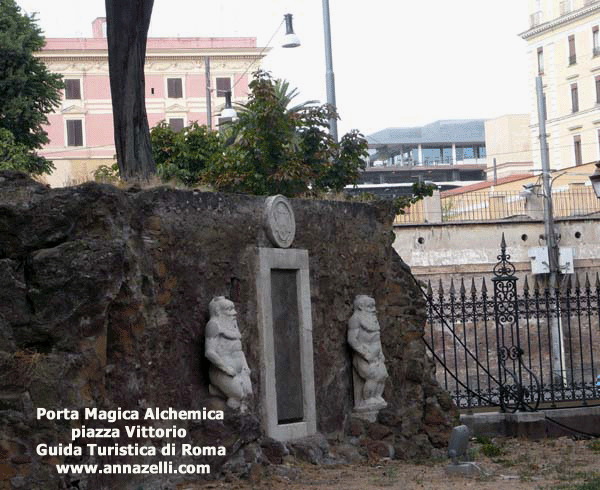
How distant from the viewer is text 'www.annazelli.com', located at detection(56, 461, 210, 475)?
35.2 feet

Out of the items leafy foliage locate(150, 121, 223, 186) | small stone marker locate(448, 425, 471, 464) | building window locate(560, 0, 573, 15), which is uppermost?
building window locate(560, 0, 573, 15)

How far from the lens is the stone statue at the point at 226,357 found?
493 inches

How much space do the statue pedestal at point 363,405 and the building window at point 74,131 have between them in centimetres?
5317

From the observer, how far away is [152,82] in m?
68.4

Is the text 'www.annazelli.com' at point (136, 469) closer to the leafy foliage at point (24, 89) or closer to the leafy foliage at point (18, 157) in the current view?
the leafy foliage at point (18, 157)

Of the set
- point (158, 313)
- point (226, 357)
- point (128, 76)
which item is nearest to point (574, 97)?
point (128, 76)

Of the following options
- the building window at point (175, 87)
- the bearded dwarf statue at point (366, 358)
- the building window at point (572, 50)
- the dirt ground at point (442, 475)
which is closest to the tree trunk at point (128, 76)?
the bearded dwarf statue at point (366, 358)

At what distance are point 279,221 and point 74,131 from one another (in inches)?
2141

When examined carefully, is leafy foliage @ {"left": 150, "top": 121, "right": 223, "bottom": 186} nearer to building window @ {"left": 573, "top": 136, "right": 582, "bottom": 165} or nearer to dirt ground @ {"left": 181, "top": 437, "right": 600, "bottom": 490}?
dirt ground @ {"left": 181, "top": 437, "right": 600, "bottom": 490}

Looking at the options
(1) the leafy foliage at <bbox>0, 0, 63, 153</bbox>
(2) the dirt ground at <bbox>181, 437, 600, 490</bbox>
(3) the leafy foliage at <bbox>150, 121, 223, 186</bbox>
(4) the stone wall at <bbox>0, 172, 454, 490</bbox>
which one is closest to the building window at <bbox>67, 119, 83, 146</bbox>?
(1) the leafy foliage at <bbox>0, 0, 63, 153</bbox>

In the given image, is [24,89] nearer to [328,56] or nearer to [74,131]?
[328,56]

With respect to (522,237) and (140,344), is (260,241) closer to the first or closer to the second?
(140,344)

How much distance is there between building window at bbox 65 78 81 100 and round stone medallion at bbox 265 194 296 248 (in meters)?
54.0

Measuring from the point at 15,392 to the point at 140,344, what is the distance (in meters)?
1.55
